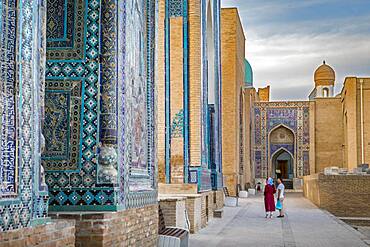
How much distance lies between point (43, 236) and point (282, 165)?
39898 mm

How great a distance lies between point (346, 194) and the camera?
63.3 feet

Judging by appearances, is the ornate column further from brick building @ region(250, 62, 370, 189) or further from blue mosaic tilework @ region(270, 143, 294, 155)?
blue mosaic tilework @ region(270, 143, 294, 155)

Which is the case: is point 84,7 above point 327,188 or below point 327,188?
above

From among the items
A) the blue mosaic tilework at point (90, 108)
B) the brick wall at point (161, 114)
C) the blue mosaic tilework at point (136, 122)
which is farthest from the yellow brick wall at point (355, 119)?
the blue mosaic tilework at point (90, 108)

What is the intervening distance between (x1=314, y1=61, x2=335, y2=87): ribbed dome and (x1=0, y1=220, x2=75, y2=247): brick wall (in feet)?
135

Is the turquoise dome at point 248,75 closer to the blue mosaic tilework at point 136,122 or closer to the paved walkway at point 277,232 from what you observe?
the paved walkway at point 277,232

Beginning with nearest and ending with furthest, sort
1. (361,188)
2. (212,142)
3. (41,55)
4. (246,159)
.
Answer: (41,55)
(212,142)
(361,188)
(246,159)

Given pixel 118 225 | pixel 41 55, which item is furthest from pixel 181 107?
pixel 41 55

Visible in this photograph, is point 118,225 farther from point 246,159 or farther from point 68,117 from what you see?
point 246,159

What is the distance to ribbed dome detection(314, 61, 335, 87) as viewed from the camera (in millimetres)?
44406

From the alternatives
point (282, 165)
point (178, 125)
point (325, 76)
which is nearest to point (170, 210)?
point (178, 125)

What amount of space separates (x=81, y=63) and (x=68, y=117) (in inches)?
20.4

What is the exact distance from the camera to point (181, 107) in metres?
13.4

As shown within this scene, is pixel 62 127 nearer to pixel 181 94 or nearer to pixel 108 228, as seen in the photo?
pixel 108 228
